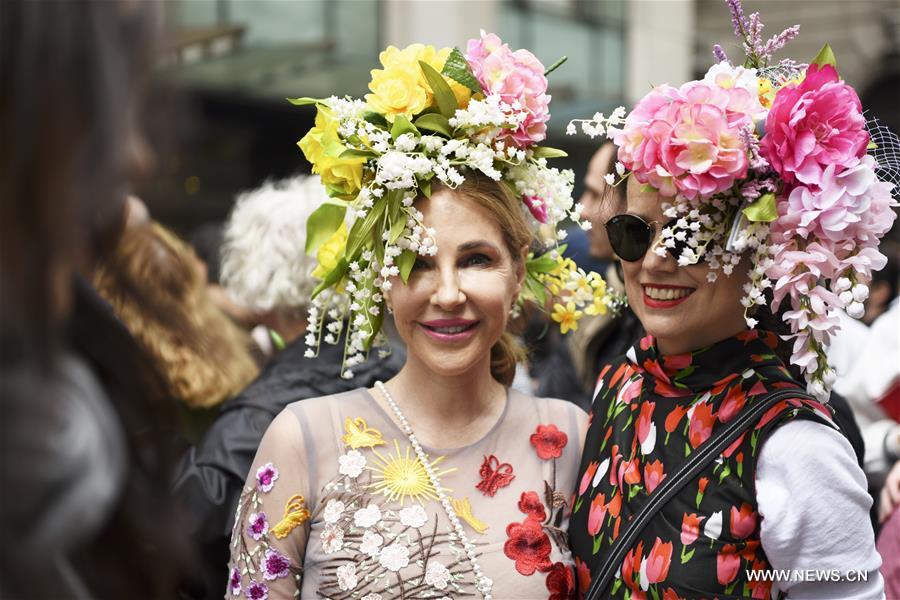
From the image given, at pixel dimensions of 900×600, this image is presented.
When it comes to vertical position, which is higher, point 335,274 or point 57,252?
point 57,252

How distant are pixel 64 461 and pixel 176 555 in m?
0.23

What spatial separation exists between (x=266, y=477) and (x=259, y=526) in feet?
0.37

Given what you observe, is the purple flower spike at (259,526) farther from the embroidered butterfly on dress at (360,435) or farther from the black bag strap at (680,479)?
the black bag strap at (680,479)

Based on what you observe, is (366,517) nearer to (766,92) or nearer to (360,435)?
(360,435)

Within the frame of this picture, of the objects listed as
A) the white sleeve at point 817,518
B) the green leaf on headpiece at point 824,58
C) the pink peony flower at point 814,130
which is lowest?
the white sleeve at point 817,518

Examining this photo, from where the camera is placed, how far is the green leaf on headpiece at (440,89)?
234 cm

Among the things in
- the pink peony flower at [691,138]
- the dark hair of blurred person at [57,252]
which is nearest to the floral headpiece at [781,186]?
the pink peony flower at [691,138]

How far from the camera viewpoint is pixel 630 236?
222 cm

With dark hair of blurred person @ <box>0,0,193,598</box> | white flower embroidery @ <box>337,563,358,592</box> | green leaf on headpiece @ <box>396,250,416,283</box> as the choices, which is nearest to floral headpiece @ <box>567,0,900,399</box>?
green leaf on headpiece @ <box>396,250,416,283</box>

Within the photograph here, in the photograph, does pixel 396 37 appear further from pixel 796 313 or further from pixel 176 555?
pixel 176 555

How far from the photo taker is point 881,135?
2182 mm

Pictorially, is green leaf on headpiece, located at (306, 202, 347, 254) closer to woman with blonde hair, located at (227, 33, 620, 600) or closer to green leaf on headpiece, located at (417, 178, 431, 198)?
woman with blonde hair, located at (227, 33, 620, 600)

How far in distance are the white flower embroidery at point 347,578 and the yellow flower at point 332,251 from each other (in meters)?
0.78

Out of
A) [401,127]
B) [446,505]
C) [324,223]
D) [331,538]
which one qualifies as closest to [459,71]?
[401,127]
